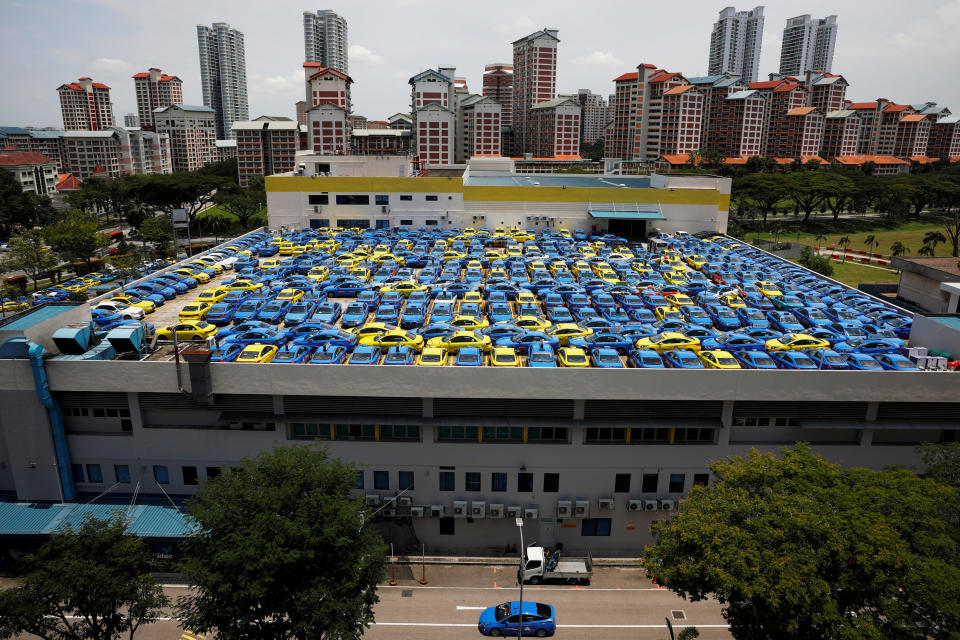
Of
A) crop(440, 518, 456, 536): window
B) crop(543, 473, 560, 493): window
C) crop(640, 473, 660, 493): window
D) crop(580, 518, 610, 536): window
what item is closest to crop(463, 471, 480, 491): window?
crop(440, 518, 456, 536): window

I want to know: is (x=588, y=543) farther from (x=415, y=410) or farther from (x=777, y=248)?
(x=777, y=248)

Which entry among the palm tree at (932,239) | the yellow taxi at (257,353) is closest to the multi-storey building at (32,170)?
the yellow taxi at (257,353)

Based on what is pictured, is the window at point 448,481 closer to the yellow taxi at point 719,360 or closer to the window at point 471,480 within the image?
the window at point 471,480

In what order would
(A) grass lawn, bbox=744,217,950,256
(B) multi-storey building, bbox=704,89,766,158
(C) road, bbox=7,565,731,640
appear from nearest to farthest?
1. (C) road, bbox=7,565,731,640
2. (A) grass lawn, bbox=744,217,950,256
3. (B) multi-storey building, bbox=704,89,766,158

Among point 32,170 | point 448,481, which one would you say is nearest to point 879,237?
point 448,481

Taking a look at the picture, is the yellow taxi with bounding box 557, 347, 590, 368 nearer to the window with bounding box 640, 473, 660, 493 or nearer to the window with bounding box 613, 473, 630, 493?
the window with bounding box 613, 473, 630, 493

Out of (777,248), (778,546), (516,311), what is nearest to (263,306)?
(516,311)
